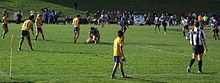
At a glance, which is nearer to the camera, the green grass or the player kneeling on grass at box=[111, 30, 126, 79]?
the player kneeling on grass at box=[111, 30, 126, 79]

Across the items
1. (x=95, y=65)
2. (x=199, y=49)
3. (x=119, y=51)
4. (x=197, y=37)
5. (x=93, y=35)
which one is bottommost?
(x=95, y=65)

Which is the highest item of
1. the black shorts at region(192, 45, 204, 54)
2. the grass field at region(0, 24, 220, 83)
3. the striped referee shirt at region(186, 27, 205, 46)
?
the striped referee shirt at region(186, 27, 205, 46)

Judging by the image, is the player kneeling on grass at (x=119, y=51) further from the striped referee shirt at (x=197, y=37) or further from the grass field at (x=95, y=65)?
the striped referee shirt at (x=197, y=37)

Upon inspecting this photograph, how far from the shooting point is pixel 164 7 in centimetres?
8244

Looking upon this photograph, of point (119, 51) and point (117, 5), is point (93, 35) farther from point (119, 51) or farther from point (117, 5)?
point (117, 5)

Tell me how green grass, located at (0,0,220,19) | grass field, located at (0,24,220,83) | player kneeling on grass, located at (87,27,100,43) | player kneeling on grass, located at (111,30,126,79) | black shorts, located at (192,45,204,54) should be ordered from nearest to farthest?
player kneeling on grass, located at (111,30,126,79) → grass field, located at (0,24,220,83) → black shorts, located at (192,45,204,54) → player kneeling on grass, located at (87,27,100,43) → green grass, located at (0,0,220,19)

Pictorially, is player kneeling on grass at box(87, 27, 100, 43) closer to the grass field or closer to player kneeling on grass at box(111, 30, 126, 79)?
the grass field

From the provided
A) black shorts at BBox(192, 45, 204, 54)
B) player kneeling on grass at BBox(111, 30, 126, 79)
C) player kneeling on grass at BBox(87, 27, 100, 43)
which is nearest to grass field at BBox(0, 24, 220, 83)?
player kneeling on grass at BBox(111, 30, 126, 79)

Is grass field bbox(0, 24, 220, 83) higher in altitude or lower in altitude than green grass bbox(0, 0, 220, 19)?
lower

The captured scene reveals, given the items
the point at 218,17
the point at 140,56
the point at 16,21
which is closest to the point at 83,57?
the point at 140,56

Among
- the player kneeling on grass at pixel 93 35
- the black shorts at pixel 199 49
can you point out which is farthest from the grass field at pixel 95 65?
the player kneeling on grass at pixel 93 35

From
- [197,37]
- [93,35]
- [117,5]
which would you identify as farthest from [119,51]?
[117,5]

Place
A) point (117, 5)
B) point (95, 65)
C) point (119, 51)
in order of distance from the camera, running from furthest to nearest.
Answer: point (117, 5) < point (95, 65) < point (119, 51)

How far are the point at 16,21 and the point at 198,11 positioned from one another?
3052cm
